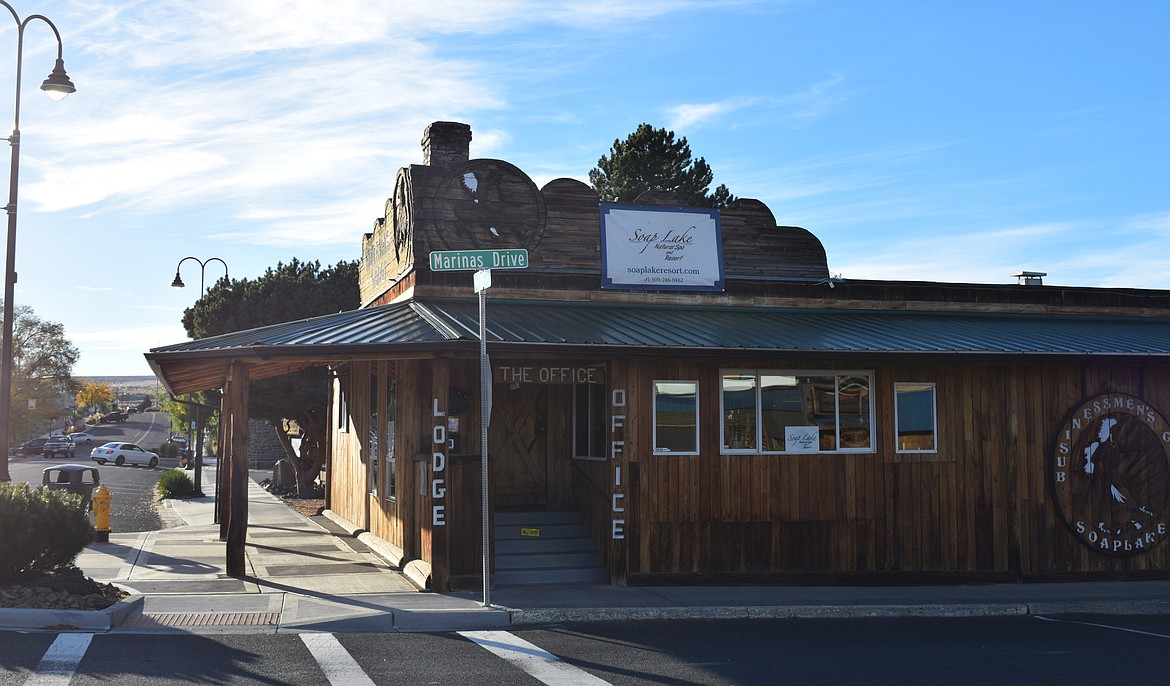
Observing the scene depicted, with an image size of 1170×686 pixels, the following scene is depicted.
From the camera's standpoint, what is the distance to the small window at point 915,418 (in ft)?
46.6

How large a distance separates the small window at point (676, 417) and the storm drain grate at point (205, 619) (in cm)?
529

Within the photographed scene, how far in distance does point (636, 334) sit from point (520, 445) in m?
3.35

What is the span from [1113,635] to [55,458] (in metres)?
68.7

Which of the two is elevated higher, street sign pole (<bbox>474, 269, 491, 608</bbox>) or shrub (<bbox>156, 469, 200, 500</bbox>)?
street sign pole (<bbox>474, 269, 491, 608</bbox>)

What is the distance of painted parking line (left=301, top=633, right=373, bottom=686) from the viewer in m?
8.01

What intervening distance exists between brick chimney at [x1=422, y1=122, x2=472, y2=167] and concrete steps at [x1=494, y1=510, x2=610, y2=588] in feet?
17.1

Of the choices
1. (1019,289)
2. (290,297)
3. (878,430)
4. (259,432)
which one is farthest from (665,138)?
(878,430)

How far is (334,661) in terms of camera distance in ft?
28.4

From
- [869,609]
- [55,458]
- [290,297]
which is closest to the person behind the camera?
[869,609]

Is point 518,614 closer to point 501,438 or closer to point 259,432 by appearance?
point 501,438

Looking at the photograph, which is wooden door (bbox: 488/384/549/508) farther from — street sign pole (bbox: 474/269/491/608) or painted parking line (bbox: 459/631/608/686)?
painted parking line (bbox: 459/631/608/686)

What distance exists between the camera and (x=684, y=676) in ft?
27.5

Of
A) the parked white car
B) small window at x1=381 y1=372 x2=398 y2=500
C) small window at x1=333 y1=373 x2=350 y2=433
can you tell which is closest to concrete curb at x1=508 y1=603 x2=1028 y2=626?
small window at x1=381 y1=372 x2=398 y2=500

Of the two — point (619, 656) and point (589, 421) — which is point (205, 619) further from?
point (589, 421)
